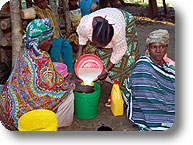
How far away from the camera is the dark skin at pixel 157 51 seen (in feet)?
7.02

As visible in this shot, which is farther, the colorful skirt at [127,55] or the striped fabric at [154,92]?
the colorful skirt at [127,55]

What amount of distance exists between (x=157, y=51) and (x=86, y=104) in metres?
0.91

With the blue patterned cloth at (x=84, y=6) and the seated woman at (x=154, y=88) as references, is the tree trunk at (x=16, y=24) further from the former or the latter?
the blue patterned cloth at (x=84, y=6)

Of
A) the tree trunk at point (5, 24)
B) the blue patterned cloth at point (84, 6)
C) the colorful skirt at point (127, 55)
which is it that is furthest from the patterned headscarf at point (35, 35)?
the blue patterned cloth at point (84, 6)

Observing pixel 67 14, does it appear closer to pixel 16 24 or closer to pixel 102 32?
pixel 16 24

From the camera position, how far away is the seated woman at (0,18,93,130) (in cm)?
198

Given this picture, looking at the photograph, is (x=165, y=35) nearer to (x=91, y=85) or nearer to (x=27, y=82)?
(x=91, y=85)

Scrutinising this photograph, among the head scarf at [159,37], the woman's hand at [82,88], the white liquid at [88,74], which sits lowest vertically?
the woman's hand at [82,88]

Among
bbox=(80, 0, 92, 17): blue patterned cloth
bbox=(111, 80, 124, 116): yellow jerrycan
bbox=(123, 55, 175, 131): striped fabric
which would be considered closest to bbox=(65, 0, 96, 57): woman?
bbox=(80, 0, 92, 17): blue patterned cloth

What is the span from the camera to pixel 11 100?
2.03 meters

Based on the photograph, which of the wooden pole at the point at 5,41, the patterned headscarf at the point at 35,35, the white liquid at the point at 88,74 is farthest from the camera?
the wooden pole at the point at 5,41

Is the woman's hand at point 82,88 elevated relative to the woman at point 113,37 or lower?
lower

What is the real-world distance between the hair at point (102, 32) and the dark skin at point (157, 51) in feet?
1.34

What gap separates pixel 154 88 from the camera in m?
2.21
